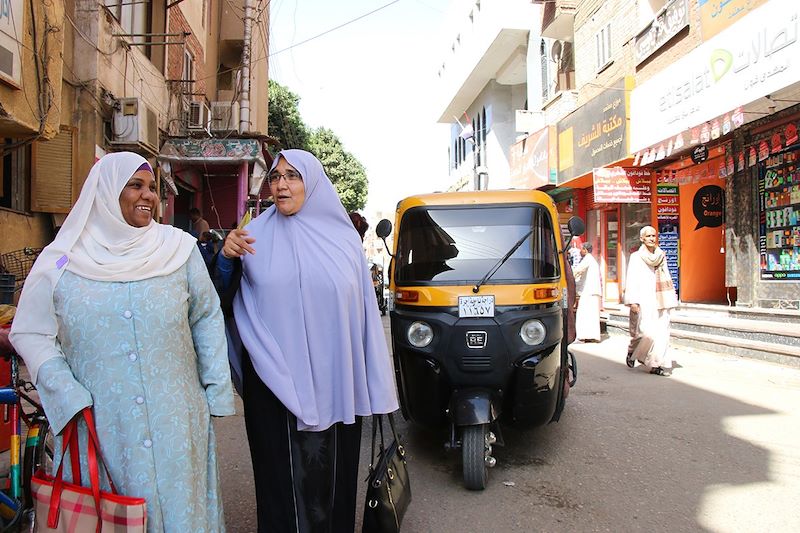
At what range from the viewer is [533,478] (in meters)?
3.86

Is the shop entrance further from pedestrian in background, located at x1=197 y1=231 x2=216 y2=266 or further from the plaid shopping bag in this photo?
the plaid shopping bag

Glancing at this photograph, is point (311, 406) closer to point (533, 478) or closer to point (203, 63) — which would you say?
point (533, 478)

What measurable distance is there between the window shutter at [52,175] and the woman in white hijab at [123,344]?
618 centimetres

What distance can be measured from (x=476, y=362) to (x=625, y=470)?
4.34 feet

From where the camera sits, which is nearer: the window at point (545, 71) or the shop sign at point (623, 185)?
the shop sign at point (623, 185)

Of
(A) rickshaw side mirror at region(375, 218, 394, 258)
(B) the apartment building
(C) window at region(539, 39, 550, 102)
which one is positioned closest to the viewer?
(A) rickshaw side mirror at region(375, 218, 394, 258)

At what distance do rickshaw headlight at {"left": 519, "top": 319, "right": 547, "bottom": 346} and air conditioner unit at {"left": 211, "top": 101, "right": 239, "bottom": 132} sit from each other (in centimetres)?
1140

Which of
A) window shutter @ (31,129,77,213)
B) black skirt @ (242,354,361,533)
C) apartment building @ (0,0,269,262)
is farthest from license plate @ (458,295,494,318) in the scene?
window shutter @ (31,129,77,213)

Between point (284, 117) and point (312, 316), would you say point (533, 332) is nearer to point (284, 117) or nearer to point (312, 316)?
point (312, 316)

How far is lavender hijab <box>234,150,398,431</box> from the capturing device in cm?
221

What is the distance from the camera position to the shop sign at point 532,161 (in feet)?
55.7

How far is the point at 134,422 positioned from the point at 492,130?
24.2 metres

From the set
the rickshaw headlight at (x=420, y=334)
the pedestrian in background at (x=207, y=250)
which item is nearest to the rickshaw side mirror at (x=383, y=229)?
the rickshaw headlight at (x=420, y=334)

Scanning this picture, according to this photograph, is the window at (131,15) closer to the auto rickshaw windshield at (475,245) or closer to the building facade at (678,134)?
the auto rickshaw windshield at (475,245)
